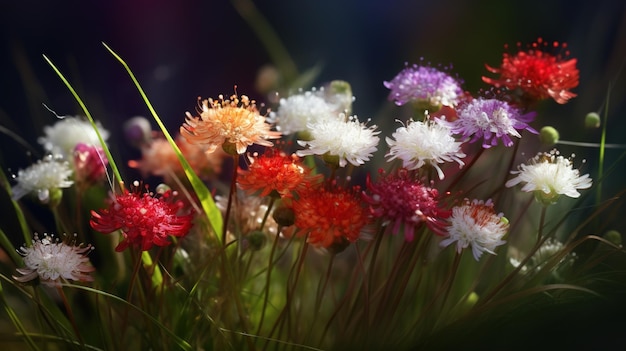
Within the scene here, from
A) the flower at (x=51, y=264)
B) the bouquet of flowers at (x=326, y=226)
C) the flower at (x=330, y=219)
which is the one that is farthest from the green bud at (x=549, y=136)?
the flower at (x=51, y=264)

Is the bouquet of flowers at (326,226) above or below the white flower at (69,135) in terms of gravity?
below

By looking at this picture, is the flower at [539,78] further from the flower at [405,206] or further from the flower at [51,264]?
the flower at [51,264]

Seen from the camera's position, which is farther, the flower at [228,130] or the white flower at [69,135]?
the white flower at [69,135]

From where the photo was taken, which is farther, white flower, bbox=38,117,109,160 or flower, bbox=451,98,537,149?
white flower, bbox=38,117,109,160

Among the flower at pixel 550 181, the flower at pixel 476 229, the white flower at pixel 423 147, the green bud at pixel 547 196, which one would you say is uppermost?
the white flower at pixel 423 147

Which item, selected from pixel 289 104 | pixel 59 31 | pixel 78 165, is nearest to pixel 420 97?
pixel 289 104

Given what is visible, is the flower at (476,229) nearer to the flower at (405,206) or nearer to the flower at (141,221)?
the flower at (405,206)

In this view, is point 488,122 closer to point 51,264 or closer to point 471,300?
point 471,300

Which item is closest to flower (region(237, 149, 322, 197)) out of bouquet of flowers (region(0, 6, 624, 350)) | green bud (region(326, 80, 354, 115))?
bouquet of flowers (region(0, 6, 624, 350))

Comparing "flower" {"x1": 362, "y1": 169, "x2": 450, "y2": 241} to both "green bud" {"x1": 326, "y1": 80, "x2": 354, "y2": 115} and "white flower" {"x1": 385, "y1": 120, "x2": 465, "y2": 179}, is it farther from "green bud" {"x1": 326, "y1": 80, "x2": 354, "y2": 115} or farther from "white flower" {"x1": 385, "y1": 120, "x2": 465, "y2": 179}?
"green bud" {"x1": 326, "y1": 80, "x2": 354, "y2": 115}
